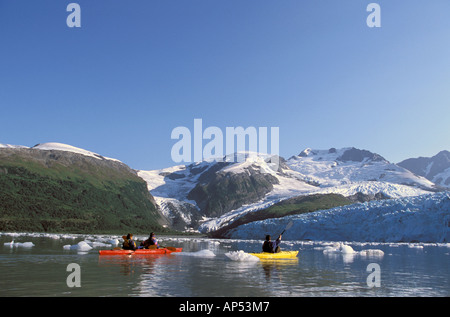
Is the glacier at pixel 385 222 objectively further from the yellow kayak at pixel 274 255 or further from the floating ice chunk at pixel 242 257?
the floating ice chunk at pixel 242 257

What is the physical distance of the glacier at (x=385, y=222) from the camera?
73.2 m

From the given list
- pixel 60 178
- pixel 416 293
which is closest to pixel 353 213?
pixel 416 293

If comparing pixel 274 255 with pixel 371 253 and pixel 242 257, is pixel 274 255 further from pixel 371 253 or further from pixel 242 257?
pixel 371 253

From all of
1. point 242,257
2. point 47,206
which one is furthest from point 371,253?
point 47,206

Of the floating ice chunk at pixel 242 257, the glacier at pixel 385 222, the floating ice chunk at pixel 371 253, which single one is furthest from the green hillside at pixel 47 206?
the floating ice chunk at pixel 371 253

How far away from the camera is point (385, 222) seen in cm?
7894

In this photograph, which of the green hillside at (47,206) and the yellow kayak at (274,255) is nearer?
the yellow kayak at (274,255)

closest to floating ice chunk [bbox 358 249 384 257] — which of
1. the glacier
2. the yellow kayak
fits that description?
the yellow kayak

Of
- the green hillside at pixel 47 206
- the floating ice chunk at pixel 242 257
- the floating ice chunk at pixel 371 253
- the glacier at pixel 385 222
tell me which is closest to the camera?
the floating ice chunk at pixel 242 257

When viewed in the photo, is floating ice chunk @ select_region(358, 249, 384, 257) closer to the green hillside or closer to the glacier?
the glacier

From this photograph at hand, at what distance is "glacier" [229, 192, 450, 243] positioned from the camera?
240 ft
